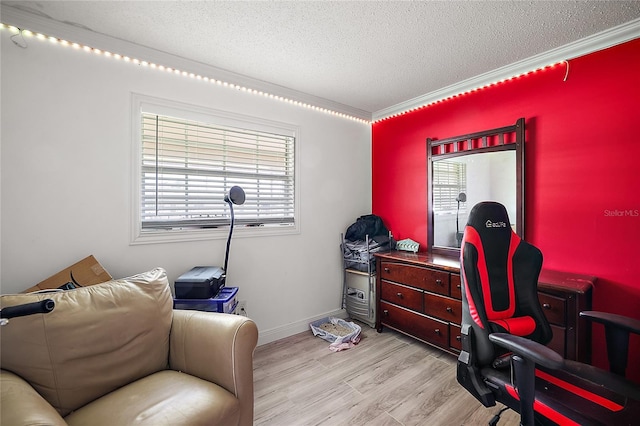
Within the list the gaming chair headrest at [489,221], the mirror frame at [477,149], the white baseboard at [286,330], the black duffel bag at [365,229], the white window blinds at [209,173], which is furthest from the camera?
the black duffel bag at [365,229]

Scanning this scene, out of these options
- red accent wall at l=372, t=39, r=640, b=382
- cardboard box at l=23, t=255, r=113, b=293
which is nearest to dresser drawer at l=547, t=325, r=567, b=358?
red accent wall at l=372, t=39, r=640, b=382

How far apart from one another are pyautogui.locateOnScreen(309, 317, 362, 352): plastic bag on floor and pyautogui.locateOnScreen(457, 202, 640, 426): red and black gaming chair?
149 cm

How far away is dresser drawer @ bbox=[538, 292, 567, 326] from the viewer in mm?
1859

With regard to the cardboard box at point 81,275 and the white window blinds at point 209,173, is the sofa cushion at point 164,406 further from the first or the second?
the white window blinds at point 209,173

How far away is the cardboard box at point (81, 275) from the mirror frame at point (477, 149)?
301 centimetres

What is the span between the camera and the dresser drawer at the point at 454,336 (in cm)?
240

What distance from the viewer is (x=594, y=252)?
2113 millimetres

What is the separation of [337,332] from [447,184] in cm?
199

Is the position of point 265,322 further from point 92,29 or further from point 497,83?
point 497,83

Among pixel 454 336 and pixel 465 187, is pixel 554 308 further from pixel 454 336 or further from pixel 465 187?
pixel 465 187

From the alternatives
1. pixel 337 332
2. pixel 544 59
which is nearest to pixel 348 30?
pixel 544 59

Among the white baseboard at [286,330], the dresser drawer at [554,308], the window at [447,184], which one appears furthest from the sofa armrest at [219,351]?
the window at [447,184]

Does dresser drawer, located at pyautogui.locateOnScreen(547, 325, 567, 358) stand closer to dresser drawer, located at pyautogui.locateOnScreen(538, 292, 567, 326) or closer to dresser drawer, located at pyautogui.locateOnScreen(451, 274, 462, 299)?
dresser drawer, located at pyautogui.locateOnScreen(538, 292, 567, 326)

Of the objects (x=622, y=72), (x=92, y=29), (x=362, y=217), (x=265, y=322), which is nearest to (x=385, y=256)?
(x=362, y=217)
